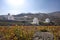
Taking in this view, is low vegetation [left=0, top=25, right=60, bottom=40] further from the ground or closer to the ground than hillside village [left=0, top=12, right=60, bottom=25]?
closer to the ground

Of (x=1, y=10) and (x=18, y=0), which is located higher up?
(x=18, y=0)

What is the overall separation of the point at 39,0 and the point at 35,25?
446 mm

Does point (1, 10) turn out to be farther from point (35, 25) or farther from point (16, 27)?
point (35, 25)

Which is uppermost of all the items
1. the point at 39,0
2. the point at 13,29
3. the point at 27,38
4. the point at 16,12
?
the point at 39,0

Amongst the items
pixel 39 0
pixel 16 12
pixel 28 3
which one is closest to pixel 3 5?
pixel 16 12

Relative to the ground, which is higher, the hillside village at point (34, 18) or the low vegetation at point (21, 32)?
the hillside village at point (34, 18)

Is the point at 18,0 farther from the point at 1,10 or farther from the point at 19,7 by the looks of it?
the point at 1,10

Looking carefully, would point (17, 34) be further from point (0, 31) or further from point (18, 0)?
point (18, 0)

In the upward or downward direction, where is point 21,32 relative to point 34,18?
downward

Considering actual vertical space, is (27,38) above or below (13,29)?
below

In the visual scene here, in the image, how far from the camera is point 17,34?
2529 millimetres

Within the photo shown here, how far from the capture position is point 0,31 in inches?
100

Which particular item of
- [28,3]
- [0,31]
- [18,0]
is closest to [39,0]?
[28,3]

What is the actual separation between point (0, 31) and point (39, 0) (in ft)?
2.82
